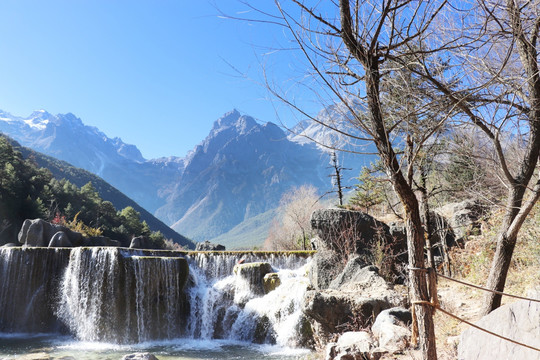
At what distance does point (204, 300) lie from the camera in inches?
522

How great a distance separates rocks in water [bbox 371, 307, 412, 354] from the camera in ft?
16.5

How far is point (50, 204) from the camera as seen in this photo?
31.4 metres

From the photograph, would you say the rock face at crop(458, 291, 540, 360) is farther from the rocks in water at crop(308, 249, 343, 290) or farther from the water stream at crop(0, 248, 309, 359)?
the water stream at crop(0, 248, 309, 359)

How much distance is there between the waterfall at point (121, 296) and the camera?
40.6 ft

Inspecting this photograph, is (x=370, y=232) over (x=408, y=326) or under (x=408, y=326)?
over

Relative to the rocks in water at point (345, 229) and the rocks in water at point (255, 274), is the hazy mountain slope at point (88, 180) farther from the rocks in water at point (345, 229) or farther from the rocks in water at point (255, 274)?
the rocks in water at point (345, 229)

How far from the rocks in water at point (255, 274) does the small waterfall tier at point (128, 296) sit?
1.2 inches

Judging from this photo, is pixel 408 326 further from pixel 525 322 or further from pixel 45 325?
pixel 45 325

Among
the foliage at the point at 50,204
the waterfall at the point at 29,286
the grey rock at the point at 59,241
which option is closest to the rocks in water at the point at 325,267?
the waterfall at the point at 29,286

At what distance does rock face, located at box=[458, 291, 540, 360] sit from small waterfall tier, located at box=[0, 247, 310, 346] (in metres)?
8.12

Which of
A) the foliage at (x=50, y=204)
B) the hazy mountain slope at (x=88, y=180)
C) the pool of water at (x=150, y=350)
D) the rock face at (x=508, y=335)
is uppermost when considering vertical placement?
the hazy mountain slope at (x=88, y=180)

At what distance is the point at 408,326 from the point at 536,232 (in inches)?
129

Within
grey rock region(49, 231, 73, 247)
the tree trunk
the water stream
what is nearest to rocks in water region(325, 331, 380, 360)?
the tree trunk

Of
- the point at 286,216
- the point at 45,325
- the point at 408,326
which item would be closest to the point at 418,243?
the point at 408,326
